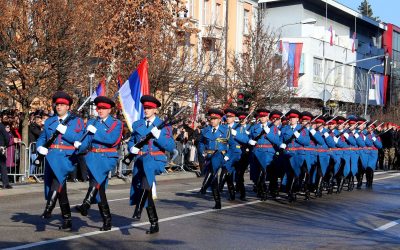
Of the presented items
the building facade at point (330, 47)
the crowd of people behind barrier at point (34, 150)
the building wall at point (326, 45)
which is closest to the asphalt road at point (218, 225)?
the crowd of people behind barrier at point (34, 150)

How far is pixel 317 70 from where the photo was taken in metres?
Answer: 60.8

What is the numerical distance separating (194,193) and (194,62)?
444 inches

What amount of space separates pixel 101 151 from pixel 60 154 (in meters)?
0.58

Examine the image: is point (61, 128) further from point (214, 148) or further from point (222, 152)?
point (222, 152)

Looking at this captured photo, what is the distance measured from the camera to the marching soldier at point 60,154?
33.9 ft

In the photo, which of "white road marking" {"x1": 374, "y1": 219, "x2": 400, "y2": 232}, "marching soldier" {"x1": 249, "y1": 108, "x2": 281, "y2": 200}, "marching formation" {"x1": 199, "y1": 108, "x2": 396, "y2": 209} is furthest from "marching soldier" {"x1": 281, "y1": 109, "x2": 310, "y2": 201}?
"white road marking" {"x1": 374, "y1": 219, "x2": 400, "y2": 232}

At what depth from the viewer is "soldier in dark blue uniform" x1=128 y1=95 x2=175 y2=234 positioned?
10.4 meters

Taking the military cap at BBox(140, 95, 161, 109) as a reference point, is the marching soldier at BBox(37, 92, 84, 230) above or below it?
below

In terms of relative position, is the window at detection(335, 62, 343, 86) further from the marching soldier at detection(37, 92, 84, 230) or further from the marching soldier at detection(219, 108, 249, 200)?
the marching soldier at detection(37, 92, 84, 230)

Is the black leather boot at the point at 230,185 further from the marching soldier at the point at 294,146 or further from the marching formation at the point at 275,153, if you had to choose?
the marching soldier at the point at 294,146

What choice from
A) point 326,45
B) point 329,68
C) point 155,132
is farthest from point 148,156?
point 329,68

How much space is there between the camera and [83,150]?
34.7 ft

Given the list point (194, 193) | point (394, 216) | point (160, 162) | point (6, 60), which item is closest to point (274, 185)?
point (194, 193)

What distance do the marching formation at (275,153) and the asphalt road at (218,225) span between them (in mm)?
503
